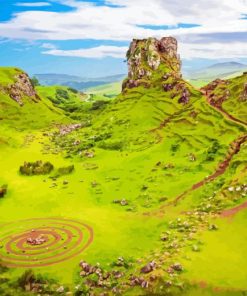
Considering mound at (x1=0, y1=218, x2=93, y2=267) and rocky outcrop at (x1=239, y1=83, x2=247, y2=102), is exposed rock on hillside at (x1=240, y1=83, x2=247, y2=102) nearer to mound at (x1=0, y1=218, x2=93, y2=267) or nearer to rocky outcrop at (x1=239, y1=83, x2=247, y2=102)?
rocky outcrop at (x1=239, y1=83, x2=247, y2=102)

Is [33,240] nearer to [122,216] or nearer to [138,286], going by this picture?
[122,216]

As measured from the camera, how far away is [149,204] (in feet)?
371

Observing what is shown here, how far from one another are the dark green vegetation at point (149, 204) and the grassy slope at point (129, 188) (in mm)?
275

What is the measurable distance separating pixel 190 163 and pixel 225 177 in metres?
22.9

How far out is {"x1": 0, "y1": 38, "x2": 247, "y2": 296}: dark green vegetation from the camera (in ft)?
245

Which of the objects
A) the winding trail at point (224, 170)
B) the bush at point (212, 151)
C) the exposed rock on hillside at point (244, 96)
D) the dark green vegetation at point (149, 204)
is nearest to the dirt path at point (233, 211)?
the winding trail at point (224, 170)

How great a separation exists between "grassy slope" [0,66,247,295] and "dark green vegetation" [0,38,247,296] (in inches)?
10.8

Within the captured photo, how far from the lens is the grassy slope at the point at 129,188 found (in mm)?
83438

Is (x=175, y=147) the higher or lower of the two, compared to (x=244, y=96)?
lower

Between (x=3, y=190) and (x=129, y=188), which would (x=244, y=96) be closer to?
(x=129, y=188)

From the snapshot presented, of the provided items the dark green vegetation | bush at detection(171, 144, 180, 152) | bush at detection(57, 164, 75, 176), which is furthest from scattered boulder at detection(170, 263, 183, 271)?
bush at detection(171, 144, 180, 152)

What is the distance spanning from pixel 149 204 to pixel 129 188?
1529 centimetres

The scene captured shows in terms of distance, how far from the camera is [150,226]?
9894cm

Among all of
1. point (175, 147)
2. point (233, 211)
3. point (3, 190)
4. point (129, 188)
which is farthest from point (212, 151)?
point (3, 190)
